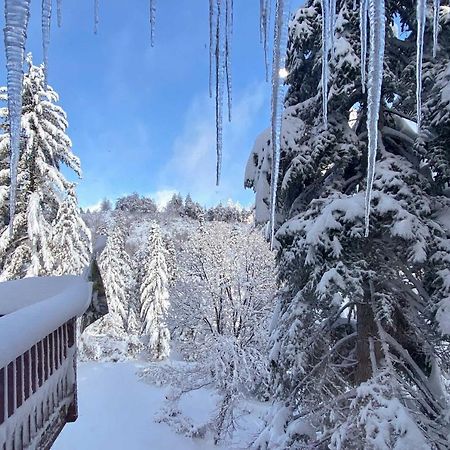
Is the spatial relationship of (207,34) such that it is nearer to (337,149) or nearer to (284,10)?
(284,10)

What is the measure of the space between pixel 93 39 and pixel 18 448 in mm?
1704

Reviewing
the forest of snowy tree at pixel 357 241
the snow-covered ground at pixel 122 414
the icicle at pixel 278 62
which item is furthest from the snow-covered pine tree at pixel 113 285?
the icicle at pixel 278 62

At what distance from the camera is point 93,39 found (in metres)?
1.76

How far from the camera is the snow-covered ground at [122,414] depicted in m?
12.4

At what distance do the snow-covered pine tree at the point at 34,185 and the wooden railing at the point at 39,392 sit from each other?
9536mm

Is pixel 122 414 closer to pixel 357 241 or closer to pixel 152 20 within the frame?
pixel 357 241

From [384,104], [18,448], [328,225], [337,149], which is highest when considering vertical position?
[384,104]

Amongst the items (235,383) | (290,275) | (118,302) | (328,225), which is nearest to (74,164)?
(235,383)

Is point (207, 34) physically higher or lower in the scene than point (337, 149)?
lower

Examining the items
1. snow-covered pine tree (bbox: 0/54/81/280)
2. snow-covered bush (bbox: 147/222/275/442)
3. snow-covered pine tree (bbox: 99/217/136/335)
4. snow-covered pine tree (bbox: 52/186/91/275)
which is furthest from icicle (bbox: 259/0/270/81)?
snow-covered pine tree (bbox: 99/217/136/335)

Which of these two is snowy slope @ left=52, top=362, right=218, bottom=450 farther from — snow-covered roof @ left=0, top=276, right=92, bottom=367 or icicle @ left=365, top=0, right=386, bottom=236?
icicle @ left=365, top=0, right=386, bottom=236

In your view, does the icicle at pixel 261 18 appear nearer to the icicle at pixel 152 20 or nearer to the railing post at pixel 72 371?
the icicle at pixel 152 20

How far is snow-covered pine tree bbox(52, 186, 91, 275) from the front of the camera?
12.9 metres

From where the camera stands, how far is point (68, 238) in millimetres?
13945
